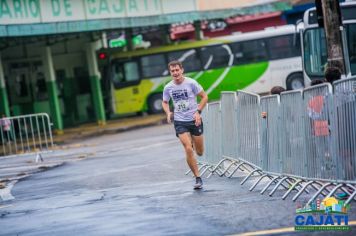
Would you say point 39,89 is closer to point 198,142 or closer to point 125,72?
point 125,72

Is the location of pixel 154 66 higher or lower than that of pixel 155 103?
higher

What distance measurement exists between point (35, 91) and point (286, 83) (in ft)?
36.7

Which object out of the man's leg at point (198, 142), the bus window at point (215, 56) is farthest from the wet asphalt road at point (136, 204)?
the bus window at point (215, 56)

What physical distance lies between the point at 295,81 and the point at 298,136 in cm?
2644

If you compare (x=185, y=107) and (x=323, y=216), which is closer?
(x=323, y=216)

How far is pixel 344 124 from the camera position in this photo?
8.48m

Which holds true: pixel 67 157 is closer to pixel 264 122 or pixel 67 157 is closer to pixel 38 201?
pixel 38 201

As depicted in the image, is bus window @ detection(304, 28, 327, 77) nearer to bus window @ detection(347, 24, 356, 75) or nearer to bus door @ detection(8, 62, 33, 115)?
bus window @ detection(347, 24, 356, 75)

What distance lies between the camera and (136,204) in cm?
1028

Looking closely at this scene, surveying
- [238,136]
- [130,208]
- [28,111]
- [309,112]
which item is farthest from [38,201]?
[28,111]

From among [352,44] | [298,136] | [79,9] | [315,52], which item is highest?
[79,9]

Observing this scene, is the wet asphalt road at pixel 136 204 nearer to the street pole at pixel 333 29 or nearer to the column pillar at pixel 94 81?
the street pole at pixel 333 29

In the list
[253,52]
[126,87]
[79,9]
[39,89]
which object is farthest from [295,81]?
[39,89]

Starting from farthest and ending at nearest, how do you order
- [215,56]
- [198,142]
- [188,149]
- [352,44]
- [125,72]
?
1. [215,56]
2. [125,72]
3. [352,44]
4. [198,142]
5. [188,149]
